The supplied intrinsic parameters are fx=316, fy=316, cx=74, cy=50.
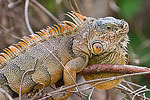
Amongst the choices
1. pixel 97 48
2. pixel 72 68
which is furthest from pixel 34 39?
pixel 97 48

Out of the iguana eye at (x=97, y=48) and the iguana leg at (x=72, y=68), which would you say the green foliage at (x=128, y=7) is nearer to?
the iguana eye at (x=97, y=48)

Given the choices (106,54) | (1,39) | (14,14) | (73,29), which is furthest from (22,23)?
(106,54)

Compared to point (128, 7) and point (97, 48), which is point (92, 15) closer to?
point (128, 7)

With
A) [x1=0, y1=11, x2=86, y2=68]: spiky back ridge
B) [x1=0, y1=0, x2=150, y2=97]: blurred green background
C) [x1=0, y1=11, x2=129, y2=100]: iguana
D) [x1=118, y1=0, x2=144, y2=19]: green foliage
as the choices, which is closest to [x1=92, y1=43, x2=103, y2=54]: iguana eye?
[x1=0, y1=11, x2=129, y2=100]: iguana

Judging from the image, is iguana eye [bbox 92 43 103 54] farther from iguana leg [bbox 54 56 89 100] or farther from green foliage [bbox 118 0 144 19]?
green foliage [bbox 118 0 144 19]

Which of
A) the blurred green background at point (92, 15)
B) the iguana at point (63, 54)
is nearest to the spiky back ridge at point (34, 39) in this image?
the iguana at point (63, 54)

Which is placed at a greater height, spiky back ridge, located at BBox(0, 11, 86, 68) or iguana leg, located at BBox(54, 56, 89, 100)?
spiky back ridge, located at BBox(0, 11, 86, 68)
